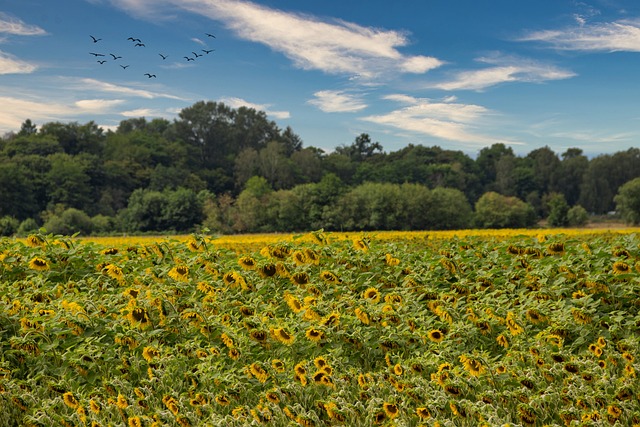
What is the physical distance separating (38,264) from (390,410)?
5558 millimetres

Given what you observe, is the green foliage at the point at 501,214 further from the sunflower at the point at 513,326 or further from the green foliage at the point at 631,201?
the sunflower at the point at 513,326

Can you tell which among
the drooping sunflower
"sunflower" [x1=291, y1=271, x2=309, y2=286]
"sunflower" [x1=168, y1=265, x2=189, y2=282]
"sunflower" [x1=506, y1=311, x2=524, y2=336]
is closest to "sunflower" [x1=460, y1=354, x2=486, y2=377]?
"sunflower" [x1=506, y1=311, x2=524, y2=336]

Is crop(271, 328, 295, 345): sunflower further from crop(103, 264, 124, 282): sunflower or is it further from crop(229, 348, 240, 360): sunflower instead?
crop(103, 264, 124, 282): sunflower

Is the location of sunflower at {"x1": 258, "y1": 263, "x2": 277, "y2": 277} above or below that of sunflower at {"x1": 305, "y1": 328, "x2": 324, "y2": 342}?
above

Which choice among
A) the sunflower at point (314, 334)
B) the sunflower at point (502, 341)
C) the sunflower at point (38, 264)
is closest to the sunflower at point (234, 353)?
the sunflower at point (314, 334)

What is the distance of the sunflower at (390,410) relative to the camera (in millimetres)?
4734

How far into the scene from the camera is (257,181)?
269 ft

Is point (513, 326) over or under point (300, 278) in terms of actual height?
under

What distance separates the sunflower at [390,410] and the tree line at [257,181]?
43.9 m

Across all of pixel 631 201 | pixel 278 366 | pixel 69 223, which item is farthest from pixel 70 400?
pixel 631 201

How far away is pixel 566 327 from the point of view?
22.1ft

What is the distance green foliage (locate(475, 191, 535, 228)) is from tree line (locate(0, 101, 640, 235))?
138 millimetres

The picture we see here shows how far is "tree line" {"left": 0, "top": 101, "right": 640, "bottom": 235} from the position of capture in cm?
6431

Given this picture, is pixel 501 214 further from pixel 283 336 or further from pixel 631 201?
pixel 283 336
